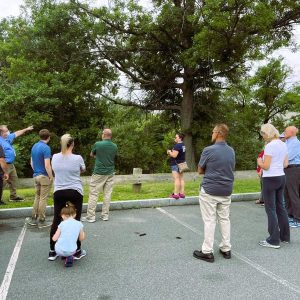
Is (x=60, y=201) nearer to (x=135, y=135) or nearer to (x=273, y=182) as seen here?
(x=273, y=182)

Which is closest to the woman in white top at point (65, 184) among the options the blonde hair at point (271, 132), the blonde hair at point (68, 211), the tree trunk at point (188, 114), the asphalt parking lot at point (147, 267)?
the blonde hair at point (68, 211)

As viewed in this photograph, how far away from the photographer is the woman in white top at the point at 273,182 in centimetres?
496

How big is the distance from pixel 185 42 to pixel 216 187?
39.3 feet

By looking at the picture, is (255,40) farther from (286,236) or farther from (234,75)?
(286,236)

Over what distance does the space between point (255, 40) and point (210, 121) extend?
5869mm

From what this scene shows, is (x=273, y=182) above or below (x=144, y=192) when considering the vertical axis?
above

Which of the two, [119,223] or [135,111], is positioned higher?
[135,111]

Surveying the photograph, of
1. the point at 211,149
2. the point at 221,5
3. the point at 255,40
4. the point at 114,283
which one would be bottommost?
the point at 114,283

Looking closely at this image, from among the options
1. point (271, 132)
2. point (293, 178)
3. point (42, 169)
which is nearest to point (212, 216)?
point (271, 132)

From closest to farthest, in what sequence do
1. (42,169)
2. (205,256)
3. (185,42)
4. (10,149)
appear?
(205,256) → (42,169) → (10,149) → (185,42)

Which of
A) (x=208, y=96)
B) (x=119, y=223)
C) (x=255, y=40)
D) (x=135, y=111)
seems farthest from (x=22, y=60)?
(x=119, y=223)

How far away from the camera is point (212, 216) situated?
14.6 feet

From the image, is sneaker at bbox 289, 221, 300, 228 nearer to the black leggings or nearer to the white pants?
the white pants

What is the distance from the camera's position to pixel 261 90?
26422mm
